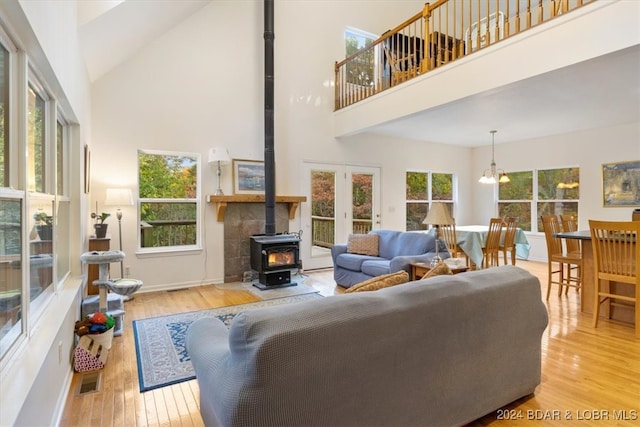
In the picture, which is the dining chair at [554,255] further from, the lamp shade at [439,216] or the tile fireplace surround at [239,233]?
the tile fireplace surround at [239,233]

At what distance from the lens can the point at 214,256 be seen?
530cm

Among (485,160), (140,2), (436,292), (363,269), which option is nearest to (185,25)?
(140,2)

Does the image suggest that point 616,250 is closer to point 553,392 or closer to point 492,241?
point 553,392

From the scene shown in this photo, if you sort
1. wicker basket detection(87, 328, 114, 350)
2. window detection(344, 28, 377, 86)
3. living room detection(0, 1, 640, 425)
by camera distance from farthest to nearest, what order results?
window detection(344, 28, 377, 86) < living room detection(0, 1, 640, 425) < wicker basket detection(87, 328, 114, 350)

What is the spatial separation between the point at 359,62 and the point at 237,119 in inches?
108

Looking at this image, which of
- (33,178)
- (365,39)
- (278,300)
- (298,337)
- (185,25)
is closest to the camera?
(298,337)

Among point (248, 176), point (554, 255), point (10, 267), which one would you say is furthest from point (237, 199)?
point (554, 255)

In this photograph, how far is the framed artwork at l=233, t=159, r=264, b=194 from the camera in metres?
5.42

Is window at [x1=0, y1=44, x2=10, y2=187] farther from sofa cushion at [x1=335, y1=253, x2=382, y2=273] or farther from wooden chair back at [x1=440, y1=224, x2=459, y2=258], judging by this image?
wooden chair back at [x1=440, y1=224, x2=459, y2=258]

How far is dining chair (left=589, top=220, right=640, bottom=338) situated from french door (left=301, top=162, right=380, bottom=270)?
3916 millimetres

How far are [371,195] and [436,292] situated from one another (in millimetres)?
5358

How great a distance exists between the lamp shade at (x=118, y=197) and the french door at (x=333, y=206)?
2.77 m

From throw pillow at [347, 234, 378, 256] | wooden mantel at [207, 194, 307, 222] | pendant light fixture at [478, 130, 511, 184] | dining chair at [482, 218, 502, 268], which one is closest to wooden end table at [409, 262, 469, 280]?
throw pillow at [347, 234, 378, 256]

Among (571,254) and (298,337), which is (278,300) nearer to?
(298,337)
